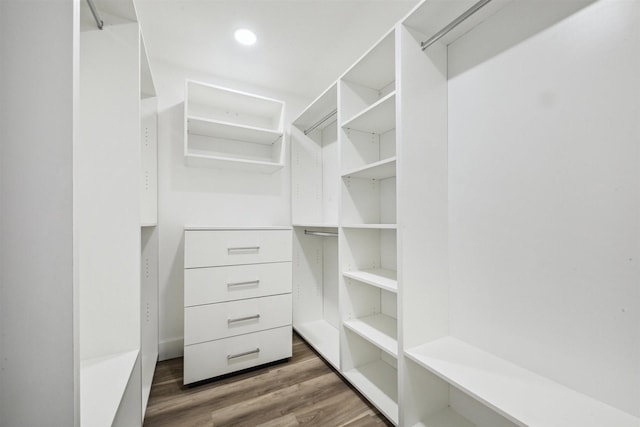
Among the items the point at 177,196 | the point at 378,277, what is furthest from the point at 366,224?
the point at 177,196

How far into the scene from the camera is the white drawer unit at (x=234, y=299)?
5.19ft

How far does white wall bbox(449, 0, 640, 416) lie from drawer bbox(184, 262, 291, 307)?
1.10 m

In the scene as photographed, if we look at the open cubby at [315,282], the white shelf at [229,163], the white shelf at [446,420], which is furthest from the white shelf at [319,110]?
the white shelf at [446,420]

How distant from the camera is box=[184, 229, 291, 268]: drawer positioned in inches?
62.5

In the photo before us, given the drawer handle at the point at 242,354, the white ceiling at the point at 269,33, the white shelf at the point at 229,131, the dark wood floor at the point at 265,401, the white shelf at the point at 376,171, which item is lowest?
the dark wood floor at the point at 265,401

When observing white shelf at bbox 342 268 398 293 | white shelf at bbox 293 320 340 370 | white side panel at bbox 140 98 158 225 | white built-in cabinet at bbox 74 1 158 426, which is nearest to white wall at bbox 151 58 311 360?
white side panel at bbox 140 98 158 225

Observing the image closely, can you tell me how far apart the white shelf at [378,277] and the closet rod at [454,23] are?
119cm

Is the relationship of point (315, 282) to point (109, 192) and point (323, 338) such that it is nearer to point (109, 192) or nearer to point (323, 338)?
point (323, 338)

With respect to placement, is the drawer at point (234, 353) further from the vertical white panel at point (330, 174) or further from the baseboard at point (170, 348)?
the vertical white panel at point (330, 174)

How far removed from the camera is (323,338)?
6.95 ft

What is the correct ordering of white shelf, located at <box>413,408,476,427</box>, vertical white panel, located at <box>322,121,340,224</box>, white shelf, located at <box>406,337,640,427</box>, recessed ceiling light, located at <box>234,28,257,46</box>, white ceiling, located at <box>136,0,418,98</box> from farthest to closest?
1. vertical white panel, located at <box>322,121,340,224</box>
2. recessed ceiling light, located at <box>234,28,257,46</box>
3. white ceiling, located at <box>136,0,418,98</box>
4. white shelf, located at <box>413,408,476,427</box>
5. white shelf, located at <box>406,337,640,427</box>

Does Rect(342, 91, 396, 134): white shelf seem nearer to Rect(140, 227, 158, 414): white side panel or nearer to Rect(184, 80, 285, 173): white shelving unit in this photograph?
Rect(184, 80, 285, 173): white shelving unit

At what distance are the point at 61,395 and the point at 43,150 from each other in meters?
0.53

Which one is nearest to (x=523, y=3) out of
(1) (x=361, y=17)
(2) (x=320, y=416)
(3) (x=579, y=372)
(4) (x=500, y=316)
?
(1) (x=361, y=17)
